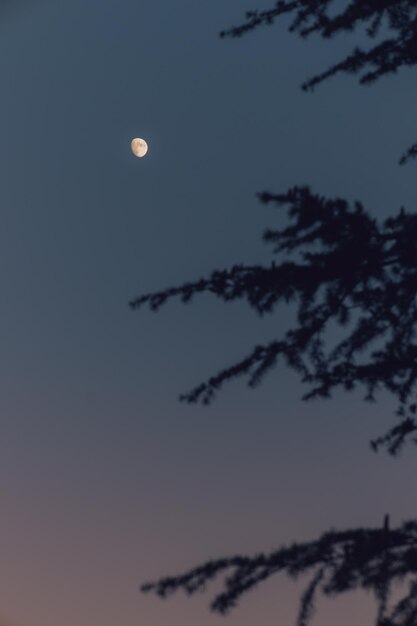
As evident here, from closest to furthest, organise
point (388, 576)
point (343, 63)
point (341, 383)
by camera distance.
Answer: point (388, 576) < point (341, 383) < point (343, 63)

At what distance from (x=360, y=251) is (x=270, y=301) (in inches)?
22.0

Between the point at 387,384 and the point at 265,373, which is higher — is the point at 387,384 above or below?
below

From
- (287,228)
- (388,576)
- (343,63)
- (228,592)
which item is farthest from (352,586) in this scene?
(343,63)

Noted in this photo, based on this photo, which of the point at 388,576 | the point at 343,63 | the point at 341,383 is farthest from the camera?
the point at 343,63

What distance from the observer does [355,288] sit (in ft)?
17.2

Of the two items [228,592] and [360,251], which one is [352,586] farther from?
[360,251]

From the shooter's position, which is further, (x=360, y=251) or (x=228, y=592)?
(x=360, y=251)

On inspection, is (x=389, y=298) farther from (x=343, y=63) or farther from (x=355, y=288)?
(x=343, y=63)

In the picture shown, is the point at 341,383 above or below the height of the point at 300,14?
below

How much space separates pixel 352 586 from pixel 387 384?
3.56 ft

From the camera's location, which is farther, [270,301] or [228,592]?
[270,301]

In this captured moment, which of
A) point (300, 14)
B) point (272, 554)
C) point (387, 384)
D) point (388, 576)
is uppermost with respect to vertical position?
point (300, 14)

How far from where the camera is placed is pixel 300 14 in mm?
6145

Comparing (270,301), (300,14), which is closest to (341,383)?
(270,301)
